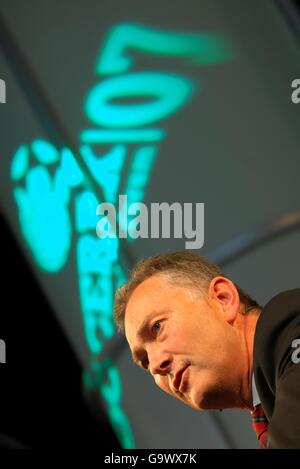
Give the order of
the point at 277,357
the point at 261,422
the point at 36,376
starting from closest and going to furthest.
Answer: the point at 277,357
the point at 261,422
the point at 36,376

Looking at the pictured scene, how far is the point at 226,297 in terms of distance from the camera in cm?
112

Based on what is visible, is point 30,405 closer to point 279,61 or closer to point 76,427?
point 76,427

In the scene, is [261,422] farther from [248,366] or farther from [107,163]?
[107,163]

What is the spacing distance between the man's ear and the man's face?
0.01 metres

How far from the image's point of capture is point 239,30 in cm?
159

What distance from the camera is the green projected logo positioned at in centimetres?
152

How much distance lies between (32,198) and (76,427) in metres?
0.53

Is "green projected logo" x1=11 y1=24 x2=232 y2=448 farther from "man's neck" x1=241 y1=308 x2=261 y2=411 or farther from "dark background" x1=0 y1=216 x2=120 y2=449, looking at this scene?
"man's neck" x1=241 y1=308 x2=261 y2=411

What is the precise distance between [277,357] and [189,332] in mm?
202

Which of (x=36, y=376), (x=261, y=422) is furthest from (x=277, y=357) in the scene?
(x=36, y=376)

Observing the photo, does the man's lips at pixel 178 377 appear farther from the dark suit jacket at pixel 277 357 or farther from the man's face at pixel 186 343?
the dark suit jacket at pixel 277 357

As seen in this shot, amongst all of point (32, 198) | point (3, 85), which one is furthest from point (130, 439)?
point (3, 85)

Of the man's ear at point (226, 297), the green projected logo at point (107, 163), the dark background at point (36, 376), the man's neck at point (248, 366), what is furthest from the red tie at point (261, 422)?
the dark background at point (36, 376)

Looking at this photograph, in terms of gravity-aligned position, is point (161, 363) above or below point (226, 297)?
below
